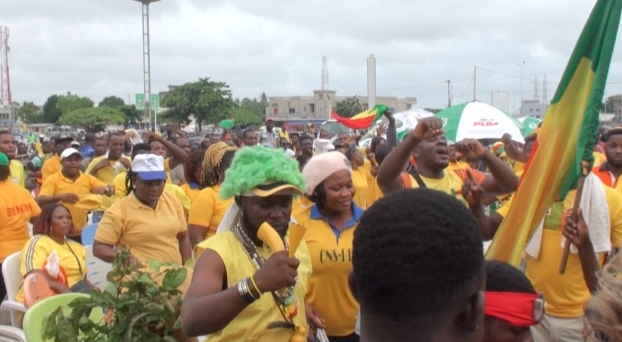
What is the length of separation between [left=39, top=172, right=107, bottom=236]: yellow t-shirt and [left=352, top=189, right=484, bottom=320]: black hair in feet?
23.8

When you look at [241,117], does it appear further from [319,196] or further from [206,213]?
[319,196]

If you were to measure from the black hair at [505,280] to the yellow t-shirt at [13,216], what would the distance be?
586cm

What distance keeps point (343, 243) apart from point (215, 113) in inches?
2108

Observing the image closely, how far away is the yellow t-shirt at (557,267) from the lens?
4266 mm

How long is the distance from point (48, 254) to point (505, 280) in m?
4.56

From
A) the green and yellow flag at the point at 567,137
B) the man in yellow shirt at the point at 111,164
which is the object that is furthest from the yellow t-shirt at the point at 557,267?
the man in yellow shirt at the point at 111,164

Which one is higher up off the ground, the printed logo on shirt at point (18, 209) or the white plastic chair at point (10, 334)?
the printed logo on shirt at point (18, 209)

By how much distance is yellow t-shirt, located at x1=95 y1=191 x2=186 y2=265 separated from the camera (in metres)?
5.46

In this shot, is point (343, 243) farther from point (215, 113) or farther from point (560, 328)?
point (215, 113)

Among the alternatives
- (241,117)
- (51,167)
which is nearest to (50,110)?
(241,117)

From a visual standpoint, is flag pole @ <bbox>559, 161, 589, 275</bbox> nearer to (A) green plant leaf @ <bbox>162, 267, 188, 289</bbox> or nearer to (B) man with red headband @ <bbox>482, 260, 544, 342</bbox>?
(B) man with red headband @ <bbox>482, 260, 544, 342</bbox>

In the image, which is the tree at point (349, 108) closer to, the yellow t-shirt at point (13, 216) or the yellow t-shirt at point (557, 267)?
the yellow t-shirt at point (13, 216)

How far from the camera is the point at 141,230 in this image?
5543 mm

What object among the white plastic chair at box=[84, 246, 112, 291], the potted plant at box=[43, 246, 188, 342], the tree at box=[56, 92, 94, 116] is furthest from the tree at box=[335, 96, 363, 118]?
the potted plant at box=[43, 246, 188, 342]
